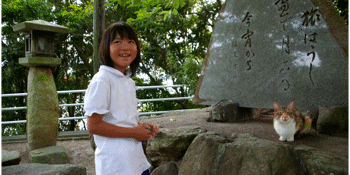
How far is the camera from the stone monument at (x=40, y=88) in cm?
438

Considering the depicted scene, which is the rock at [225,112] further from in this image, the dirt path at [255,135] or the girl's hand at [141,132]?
the girl's hand at [141,132]

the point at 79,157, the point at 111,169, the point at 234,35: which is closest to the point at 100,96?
the point at 111,169

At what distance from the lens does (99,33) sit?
165 inches

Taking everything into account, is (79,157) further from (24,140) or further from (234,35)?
(234,35)

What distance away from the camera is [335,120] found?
248 cm

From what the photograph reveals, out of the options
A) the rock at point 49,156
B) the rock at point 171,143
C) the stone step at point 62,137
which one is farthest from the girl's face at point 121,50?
the stone step at point 62,137

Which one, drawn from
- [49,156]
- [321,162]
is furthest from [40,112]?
[321,162]

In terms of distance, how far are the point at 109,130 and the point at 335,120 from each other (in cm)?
226

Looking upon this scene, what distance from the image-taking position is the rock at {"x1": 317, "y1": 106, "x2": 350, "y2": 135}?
2471mm

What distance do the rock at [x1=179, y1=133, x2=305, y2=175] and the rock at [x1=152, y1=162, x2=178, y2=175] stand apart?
272mm

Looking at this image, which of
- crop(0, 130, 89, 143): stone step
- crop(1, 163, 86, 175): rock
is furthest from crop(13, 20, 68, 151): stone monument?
crop(1, 163, 86, 175): rock

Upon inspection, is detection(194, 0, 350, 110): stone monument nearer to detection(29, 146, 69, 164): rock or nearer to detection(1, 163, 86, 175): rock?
detection(1, 163, 86, 175): rock

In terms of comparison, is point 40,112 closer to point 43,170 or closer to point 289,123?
point 43,170

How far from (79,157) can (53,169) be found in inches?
81.4
